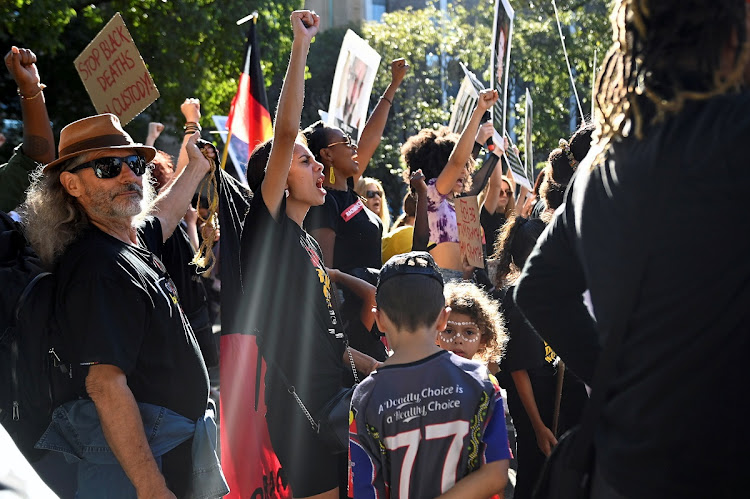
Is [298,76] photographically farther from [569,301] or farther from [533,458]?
[533,458]

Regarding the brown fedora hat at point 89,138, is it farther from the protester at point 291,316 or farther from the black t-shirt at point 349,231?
the black t-shirt at point 349,231

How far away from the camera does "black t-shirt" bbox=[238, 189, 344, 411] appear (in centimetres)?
330

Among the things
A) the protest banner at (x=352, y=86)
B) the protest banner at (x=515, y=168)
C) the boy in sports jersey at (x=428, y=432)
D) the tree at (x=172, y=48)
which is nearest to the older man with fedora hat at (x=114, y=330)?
the boy in sports jersey at (x=428, y=432)

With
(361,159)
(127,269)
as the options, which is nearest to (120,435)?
(127,269)

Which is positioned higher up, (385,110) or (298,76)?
(298,76)

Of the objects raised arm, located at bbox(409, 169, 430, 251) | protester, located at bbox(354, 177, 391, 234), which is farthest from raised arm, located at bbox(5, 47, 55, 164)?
protester, located at bbox(354, 177, 391, 234)

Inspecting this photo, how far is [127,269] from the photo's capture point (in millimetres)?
2939

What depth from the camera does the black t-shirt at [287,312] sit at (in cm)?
330

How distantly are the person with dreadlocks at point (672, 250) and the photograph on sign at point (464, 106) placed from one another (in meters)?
4.47

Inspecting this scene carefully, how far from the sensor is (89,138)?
3219 mm

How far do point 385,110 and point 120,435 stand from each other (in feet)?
9.48

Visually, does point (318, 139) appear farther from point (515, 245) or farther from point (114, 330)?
point (114, 330)

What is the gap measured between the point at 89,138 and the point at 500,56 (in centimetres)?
331

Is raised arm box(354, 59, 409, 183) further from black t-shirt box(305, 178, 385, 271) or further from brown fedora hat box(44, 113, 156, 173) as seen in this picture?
brown fedora hat box(44, 113, 156, 173)
